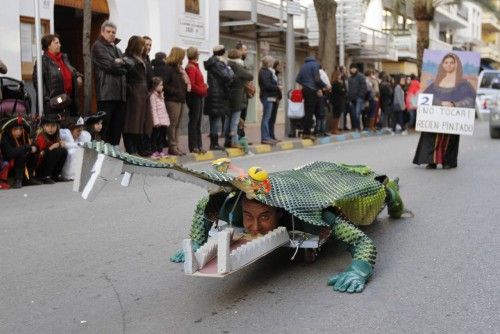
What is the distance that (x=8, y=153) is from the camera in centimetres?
895

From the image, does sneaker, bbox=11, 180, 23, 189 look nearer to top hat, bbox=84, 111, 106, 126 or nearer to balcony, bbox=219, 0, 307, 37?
top hat, bbox=84, 111, 106, 126

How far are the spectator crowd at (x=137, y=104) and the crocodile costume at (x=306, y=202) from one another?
4.83 m

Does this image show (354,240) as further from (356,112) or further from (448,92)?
(356,112)

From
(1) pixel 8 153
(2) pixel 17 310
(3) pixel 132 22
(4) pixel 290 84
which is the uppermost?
(3) pixel 132 22

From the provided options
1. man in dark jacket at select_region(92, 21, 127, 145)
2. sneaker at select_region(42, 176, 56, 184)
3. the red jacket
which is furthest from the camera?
the red jacket

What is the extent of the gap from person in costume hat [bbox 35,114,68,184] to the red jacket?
3.39 metres

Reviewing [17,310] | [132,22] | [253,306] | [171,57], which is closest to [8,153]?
[171,57]

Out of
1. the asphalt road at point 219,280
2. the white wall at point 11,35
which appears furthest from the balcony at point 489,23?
the asphalt road at point 219,280

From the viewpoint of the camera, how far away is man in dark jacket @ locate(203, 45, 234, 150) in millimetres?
12977

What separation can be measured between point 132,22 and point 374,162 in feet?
25.3

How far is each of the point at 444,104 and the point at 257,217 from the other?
7380mm

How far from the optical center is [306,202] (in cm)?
461

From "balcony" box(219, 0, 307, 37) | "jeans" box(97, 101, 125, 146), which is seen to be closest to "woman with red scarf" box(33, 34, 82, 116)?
"jeans" box(97, 101, 125, 146)

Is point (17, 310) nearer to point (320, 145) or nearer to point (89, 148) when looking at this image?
point (89, 148)
